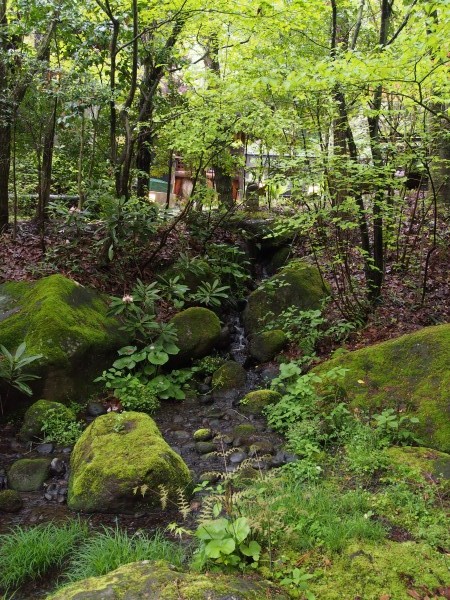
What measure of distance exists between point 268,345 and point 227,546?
18.4ft

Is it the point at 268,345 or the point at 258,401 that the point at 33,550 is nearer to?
the point at 258,401

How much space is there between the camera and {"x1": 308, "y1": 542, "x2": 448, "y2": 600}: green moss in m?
2.53

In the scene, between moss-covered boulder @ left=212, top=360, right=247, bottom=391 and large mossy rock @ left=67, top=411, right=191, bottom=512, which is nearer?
large mossy rock @ left=67, top=411, right=191, bottom=512

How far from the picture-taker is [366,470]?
4324 mm

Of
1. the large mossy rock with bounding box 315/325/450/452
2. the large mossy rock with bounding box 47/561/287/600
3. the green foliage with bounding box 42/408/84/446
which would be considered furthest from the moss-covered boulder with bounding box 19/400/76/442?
the large mossy rock with bounding box 47/561/287/600

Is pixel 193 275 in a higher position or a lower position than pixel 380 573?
higher

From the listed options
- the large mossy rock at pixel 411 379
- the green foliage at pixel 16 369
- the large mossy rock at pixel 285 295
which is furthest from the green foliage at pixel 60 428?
the large mossy rock at pixel 285 295

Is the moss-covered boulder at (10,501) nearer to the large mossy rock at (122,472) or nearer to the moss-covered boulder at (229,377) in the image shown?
the large mossy rock at (122,472)

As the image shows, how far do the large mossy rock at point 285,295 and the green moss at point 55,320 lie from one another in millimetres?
2816

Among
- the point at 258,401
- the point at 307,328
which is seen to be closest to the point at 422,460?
the point at 258,401

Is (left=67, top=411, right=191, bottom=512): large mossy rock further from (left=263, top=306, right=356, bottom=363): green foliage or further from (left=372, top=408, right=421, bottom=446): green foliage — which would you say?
(left=263, top=306, right=356, bottom=363): green foliage

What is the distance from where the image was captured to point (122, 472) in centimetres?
429

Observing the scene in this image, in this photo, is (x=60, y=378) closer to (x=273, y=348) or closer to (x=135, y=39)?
(x=273, y=348)

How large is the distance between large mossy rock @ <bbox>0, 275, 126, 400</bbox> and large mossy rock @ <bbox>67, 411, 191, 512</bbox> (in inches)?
71.1
